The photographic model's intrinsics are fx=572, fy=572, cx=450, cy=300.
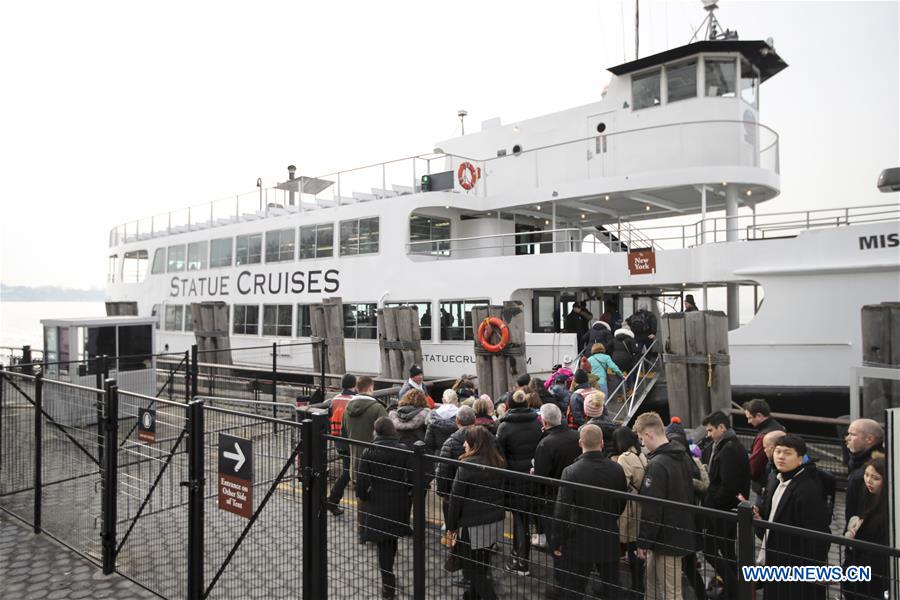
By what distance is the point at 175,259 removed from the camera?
23.1 m

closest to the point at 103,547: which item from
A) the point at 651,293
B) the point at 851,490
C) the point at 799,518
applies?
the point at 799,518

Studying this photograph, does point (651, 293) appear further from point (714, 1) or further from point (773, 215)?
point (714, 1)

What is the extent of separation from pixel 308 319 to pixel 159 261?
1027 cm

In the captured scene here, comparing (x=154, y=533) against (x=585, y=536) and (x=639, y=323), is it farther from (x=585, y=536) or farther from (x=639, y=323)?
(x=639, y=323)

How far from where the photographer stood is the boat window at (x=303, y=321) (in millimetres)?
17719

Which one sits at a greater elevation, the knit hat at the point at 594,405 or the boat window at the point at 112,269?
the boat window at the point at 112,269

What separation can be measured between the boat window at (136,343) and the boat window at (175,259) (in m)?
9.40

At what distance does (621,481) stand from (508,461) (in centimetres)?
154

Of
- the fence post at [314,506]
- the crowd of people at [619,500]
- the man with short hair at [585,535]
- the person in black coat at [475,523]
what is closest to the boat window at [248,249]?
the crowd of people at [619,500]

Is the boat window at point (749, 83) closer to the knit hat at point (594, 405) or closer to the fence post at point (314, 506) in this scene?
the knit hat at point (594, 405)

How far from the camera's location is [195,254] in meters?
22.1

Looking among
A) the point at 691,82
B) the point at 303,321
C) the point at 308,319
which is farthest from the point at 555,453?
the point at 303,321

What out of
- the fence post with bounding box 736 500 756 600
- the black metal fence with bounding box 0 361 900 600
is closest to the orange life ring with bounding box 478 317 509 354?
the black metal fence with bounding box 0 361 900 600

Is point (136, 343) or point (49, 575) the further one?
point (136, 343)
